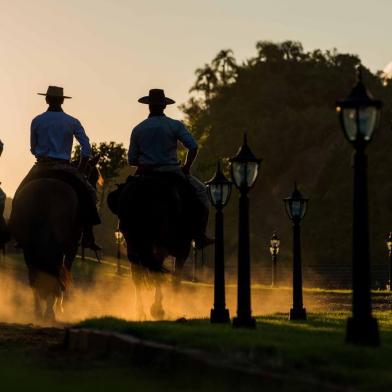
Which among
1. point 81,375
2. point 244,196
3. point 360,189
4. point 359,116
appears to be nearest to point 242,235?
point 244,196

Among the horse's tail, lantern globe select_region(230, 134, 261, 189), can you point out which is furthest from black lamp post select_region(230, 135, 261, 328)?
the horse's tail

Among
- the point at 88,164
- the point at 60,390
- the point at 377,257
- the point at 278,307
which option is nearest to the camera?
the point at 60,390

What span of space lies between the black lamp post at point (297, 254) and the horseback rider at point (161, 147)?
3301mm

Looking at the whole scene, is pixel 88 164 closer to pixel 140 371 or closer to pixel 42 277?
pixel 42 277

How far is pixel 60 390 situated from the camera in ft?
30.2

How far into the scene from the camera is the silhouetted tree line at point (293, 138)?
3524 inches

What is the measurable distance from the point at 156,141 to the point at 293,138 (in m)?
88.4

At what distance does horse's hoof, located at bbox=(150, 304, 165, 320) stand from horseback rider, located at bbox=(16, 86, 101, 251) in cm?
157

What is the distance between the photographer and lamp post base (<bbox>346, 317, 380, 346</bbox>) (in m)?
11.6

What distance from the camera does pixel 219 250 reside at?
60.3ft

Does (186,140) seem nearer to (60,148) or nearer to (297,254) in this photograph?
(60,148)

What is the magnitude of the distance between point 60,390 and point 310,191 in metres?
88.3

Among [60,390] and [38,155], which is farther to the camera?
[38,155]

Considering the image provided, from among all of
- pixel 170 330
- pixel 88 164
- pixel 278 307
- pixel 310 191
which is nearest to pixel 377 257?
pixel 310 191
